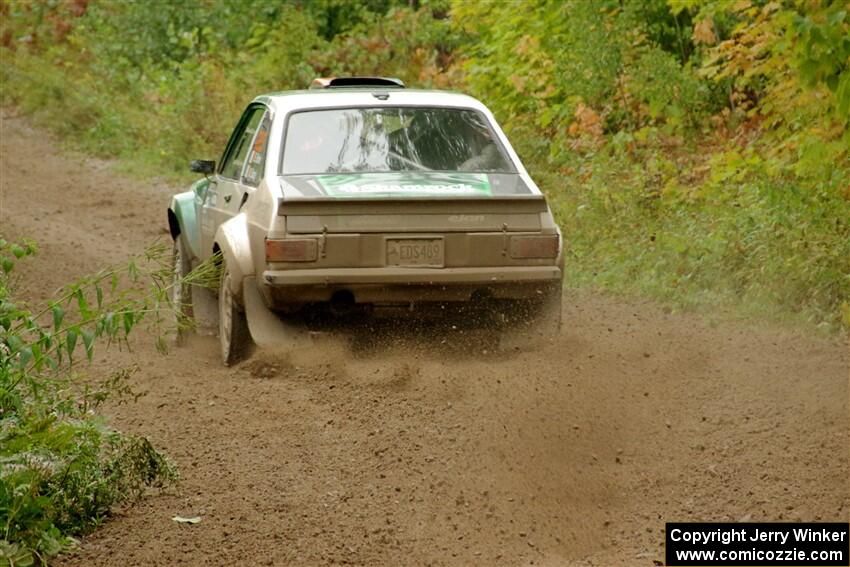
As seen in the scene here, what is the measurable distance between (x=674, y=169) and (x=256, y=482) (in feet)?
25.0

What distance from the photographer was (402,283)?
7621 mm

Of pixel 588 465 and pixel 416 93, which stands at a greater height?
pixel 416 93

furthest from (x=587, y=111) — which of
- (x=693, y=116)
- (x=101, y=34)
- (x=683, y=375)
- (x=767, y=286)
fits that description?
(x=101, y=34)

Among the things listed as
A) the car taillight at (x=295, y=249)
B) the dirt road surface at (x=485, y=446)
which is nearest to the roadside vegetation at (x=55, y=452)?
the dirt road surface at (x=485, y=446)

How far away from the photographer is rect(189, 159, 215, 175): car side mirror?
367 inches

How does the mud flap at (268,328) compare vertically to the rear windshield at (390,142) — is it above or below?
below

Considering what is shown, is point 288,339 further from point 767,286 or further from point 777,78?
point 777,78

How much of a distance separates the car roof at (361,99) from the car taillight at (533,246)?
4.46 ft

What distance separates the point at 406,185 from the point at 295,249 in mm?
786

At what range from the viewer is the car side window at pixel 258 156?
8461 mm

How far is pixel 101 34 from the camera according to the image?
78.2ft

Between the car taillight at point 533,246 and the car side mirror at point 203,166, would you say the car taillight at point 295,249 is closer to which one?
the car taillight at point 533,246

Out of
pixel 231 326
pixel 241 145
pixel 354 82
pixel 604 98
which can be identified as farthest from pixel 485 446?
pixel 604 98

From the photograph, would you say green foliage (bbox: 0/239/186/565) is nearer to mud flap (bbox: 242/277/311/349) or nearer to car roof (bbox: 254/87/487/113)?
mud flap (bbox: 242/277/311/349)
